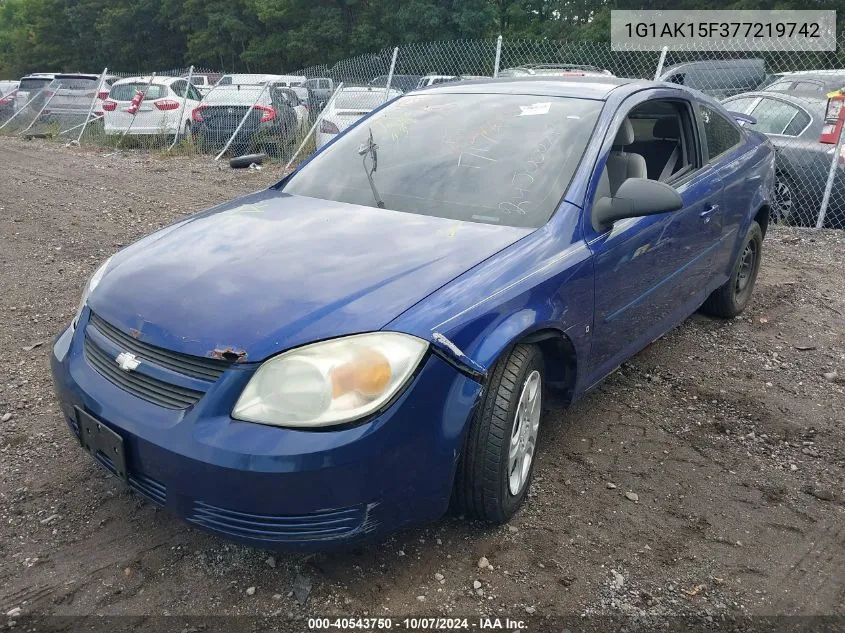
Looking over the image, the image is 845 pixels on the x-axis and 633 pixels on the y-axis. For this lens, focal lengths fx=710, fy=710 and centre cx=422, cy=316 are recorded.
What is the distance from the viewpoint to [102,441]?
7.47ft

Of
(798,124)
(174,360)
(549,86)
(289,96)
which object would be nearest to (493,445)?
(174,360)

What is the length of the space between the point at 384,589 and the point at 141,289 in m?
1.31

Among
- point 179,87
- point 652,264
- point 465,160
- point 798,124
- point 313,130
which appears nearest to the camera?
point 465,160

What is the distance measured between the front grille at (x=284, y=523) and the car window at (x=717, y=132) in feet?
10.2

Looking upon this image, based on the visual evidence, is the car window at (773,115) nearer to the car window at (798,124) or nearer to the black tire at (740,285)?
the car window at (798,124)

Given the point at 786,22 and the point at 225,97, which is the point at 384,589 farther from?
the point at 786,22

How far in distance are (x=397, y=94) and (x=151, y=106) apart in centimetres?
687

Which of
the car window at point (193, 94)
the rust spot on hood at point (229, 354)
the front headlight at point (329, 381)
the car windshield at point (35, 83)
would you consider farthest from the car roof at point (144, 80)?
the front headlight at point (329, 381)

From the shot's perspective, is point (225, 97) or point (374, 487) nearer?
point (374, 487)

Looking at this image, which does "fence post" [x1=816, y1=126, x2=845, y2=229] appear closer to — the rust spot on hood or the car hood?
the car hood

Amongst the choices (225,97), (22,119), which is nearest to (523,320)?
(225,97)

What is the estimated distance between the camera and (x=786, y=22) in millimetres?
21938

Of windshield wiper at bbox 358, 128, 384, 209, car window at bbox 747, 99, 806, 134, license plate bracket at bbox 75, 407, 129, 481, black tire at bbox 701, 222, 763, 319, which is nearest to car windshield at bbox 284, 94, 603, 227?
windshield wiper at bbox 358, 128, 384, 209

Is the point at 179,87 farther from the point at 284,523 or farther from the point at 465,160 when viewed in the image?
the point at 284,523
